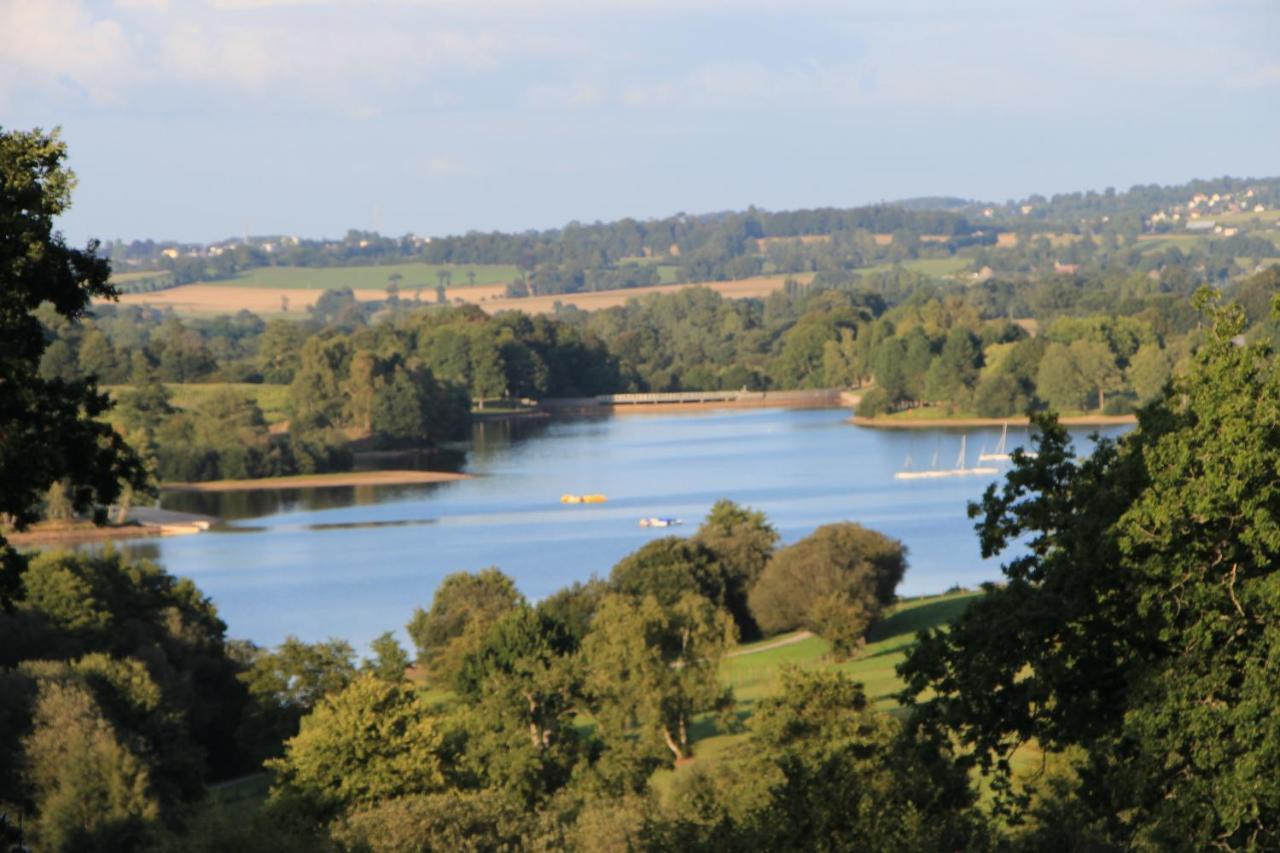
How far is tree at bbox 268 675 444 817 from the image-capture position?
685 inches

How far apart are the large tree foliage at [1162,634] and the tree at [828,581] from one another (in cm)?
1962

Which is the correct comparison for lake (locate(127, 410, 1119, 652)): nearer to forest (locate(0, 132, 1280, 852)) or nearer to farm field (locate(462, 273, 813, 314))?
forest (locate(0, 132, 1280, 852))

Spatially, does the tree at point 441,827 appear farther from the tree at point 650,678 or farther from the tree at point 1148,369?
the tree at point 1148,369

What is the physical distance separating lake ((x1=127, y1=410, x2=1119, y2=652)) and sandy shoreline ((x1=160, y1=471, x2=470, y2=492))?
4.27ft

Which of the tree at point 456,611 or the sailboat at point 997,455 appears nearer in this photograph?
the tree at point 456,611

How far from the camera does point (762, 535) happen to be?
112 feet

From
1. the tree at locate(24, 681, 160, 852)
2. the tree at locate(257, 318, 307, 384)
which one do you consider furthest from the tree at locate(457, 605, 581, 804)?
the tree at locate(257, 318, 307, 384)

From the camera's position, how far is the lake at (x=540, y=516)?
1513 inches

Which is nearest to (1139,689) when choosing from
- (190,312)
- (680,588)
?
(680,588)

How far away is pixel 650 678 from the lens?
20.8m

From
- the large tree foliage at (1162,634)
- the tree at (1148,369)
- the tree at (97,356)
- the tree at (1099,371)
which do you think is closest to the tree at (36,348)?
the large tree foliage at (1162,634)

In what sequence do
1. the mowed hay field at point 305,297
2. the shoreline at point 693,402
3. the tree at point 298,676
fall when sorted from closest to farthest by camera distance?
the tree at point 298,676 < the shoreline at point 693,402 < the mowed hay field at point 305,297

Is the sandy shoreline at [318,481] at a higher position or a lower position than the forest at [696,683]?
lower

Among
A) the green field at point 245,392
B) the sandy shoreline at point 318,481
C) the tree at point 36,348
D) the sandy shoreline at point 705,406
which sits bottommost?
the sandy shoreline at point 705,406
